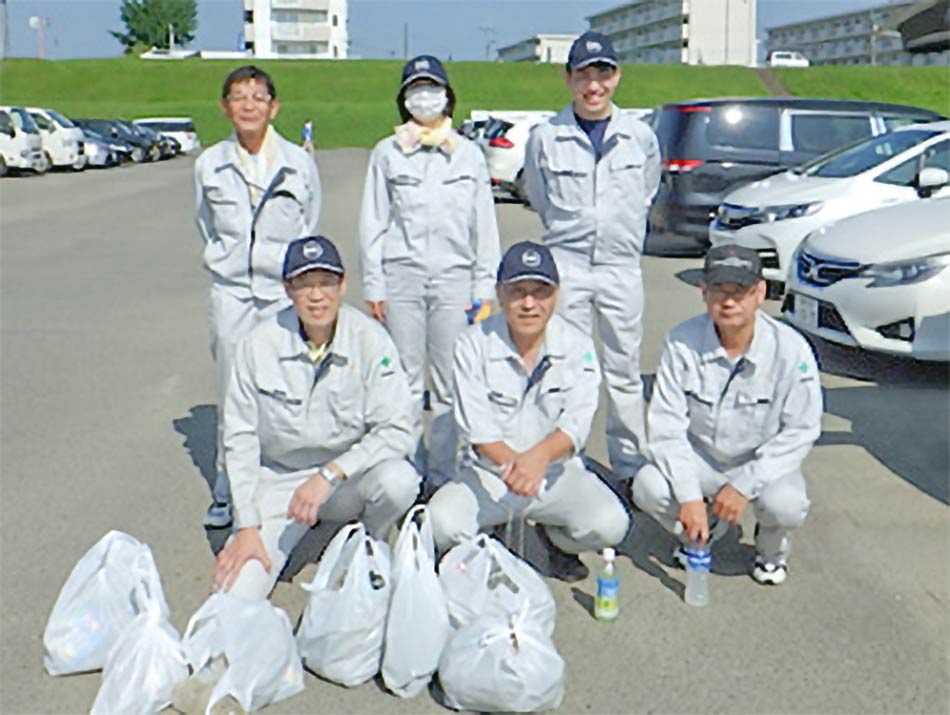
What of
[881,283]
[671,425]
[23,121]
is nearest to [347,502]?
[671,425]

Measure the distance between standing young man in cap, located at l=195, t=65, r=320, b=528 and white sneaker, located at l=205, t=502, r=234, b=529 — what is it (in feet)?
1.81

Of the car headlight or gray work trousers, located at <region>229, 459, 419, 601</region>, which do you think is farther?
the car headlight

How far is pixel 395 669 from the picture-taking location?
3295mm

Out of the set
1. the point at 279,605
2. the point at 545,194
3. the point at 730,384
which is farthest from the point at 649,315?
the point at 279,605

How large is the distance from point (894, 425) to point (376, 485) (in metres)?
3.44

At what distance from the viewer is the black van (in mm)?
11945

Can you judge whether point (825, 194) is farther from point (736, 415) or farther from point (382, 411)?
point (382, 411)

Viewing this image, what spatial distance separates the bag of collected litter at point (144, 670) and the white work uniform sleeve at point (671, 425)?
5.99 feet

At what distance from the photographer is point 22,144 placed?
25.5m

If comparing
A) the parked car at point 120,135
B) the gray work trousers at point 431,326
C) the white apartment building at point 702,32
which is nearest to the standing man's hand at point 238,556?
the gray work trousers at point 431,326

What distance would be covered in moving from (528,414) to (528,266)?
21.5 inches

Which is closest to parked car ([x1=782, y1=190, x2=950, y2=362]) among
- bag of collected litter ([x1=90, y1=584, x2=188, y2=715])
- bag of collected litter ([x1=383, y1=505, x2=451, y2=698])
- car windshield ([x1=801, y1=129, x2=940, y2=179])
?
car windshield ([x1=801, y1=129, x2=940, y2=179])

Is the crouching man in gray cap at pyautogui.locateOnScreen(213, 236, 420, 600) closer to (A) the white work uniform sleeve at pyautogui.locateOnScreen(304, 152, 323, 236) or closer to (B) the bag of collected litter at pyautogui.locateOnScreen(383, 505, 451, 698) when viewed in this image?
(B) the bag of collected litter at pyautogui.locateOnScreen(383, 505, 451, 698)

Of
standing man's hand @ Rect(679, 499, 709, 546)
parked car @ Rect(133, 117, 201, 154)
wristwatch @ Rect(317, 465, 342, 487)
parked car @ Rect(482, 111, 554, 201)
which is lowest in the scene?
standing man's hand @ Rect(679, 499, 709, 546)
